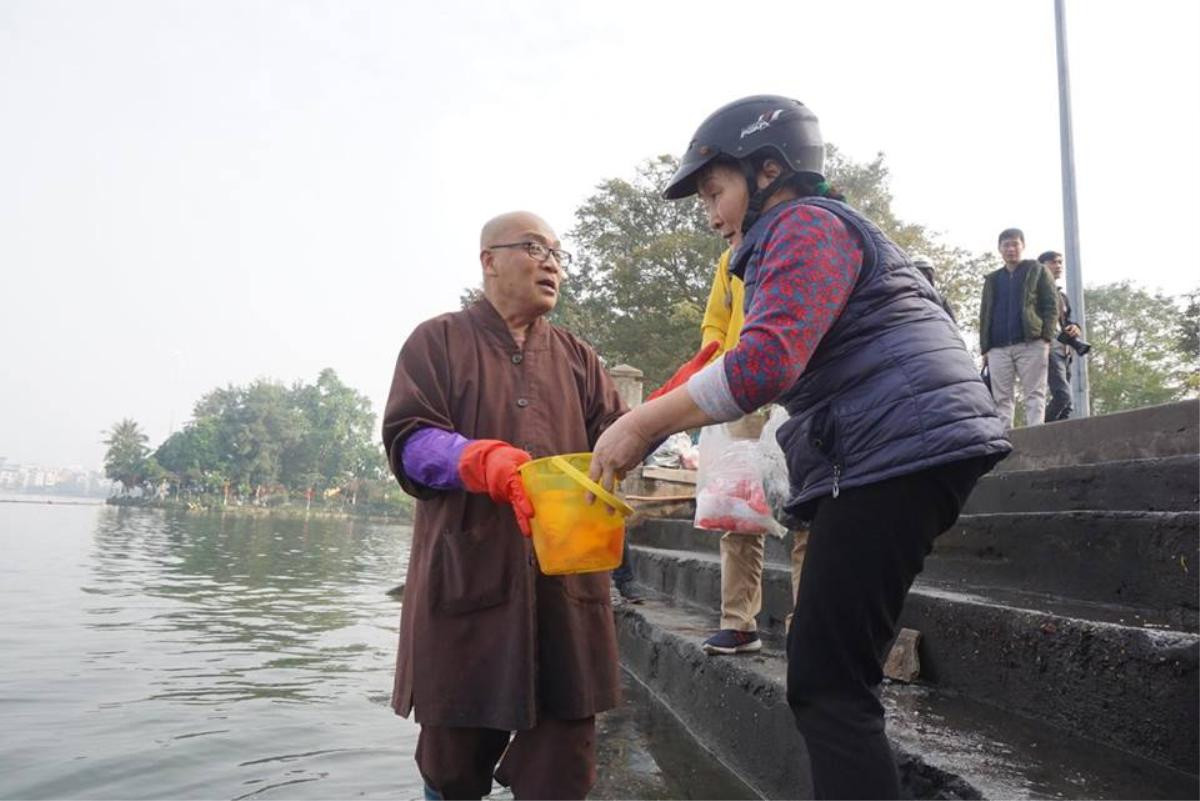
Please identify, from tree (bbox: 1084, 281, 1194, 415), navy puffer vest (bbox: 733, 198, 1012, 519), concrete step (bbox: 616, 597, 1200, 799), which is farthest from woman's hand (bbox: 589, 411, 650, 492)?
tree (bbox: 1084, 281, 1194, 415)

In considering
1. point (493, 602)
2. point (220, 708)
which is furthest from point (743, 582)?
point (220, 708)

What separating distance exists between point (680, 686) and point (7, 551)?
19.2 m

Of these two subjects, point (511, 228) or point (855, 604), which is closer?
point (855, 604)

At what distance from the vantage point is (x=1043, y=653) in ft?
8.35

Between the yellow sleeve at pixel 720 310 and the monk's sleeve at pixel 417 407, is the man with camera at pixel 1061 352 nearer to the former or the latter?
the yellow sleeve at pixel 720 310

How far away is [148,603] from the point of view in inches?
381

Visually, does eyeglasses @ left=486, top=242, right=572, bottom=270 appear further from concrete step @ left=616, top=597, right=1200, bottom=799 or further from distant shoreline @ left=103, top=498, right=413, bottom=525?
distant shoreline @ left=103, top=498, right=413, bottom=525

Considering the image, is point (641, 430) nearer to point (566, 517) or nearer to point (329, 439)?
point (566, 517)

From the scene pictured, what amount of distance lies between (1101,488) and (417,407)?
3368mm

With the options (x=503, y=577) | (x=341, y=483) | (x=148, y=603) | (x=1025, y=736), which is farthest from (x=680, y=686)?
(x=341, y=483)

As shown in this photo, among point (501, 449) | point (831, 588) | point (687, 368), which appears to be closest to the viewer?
point (831, 588)

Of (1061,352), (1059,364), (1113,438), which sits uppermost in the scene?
(1061,352)

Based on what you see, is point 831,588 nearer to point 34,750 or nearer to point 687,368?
point 687,368

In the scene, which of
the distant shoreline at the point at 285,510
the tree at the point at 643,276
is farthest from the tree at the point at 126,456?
the tree at the point at 643,276
